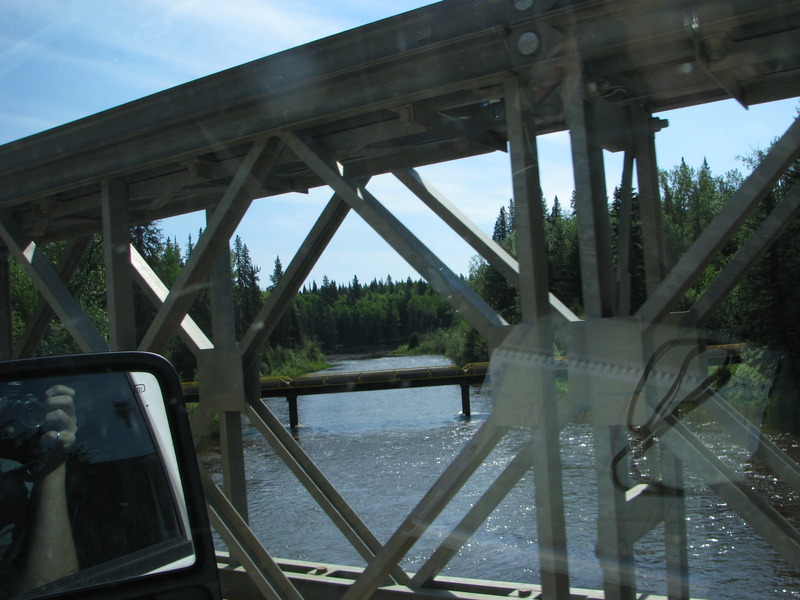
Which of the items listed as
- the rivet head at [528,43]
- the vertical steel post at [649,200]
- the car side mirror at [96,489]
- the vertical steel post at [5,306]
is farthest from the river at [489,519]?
the vertical steel post at [5,306]

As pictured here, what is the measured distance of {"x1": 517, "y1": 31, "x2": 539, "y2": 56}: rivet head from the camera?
4.05m

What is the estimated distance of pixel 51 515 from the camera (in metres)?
2.20

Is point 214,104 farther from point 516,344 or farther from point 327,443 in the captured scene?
point 327,443

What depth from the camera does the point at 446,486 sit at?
4.59m

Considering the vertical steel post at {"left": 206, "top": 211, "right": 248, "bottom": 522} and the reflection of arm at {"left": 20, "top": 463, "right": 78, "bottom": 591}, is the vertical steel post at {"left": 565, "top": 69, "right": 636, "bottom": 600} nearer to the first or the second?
the reflection of arm at {"left": 20, "top": 463, "right": 78, "bottom": 591}

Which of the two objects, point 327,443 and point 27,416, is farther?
point 327,443

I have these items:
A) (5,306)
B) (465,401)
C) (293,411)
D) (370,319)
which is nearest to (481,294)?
(465,401)

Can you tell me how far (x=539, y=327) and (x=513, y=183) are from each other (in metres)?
0.79

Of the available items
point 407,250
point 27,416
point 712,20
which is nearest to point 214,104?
point 407,250

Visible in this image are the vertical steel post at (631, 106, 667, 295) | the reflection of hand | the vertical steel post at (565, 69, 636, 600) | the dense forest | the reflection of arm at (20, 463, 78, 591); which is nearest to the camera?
the reflection of arm at (20, 463, 78, 591)

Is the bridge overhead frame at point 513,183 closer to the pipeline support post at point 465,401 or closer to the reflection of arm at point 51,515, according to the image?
the reflection of arm at point 51,515

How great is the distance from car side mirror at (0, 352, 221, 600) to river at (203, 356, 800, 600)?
3.45 metres

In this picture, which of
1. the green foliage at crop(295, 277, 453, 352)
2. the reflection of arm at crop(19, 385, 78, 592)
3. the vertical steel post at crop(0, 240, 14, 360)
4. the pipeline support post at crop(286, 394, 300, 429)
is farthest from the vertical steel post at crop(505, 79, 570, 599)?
the green foliage at crop(295, 277, 453, 352)

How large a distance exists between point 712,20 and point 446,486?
2.73 metres
